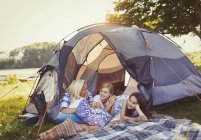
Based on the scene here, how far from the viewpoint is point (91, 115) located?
554cm

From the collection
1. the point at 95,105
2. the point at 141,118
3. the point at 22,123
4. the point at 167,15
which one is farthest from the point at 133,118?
the point at 167,15

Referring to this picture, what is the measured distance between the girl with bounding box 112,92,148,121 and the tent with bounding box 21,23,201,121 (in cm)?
27

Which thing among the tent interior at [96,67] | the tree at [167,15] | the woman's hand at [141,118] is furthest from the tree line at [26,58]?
the woman's hand at [141,118]

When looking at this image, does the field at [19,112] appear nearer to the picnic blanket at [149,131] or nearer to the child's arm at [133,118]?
the child's arm at [133,118]

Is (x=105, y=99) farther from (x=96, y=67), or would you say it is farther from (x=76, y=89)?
(x=96, y=67)

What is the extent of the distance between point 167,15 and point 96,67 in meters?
12.1

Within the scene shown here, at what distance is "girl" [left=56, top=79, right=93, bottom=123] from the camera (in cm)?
568

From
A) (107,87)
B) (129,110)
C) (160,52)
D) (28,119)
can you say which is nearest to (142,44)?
(160,52)

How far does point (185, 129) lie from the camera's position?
4.24 meters

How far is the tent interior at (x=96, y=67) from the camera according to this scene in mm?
7414

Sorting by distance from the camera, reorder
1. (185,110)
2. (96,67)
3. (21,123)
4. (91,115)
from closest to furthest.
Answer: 1. (91,115)
2. (21,123)
3. (185,110)
4. (96,67)

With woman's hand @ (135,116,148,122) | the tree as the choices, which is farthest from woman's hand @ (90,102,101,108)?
the tree

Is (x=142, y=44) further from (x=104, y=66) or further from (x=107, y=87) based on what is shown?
(x=104, y=66)

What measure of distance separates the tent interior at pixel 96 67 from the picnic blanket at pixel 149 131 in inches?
98.3
